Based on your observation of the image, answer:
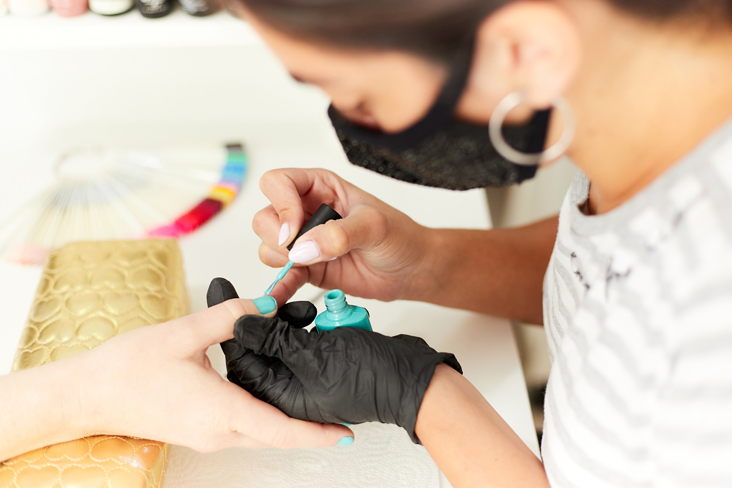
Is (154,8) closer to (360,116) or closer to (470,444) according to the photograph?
(360,116)

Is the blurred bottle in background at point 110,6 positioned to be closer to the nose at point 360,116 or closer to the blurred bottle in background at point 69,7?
the blurred bottle in background at point 69,7

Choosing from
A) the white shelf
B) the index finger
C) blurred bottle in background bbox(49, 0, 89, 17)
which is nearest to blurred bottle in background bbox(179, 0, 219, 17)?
the white shelf

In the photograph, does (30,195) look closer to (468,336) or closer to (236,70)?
(236,70)

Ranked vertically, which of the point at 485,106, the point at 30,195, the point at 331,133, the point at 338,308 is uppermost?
the point at 485,106

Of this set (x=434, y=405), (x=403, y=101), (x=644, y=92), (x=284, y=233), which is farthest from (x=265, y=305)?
(x=644, y=92)

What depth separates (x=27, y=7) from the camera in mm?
862

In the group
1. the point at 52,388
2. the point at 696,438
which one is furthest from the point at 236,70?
the point at 696,438

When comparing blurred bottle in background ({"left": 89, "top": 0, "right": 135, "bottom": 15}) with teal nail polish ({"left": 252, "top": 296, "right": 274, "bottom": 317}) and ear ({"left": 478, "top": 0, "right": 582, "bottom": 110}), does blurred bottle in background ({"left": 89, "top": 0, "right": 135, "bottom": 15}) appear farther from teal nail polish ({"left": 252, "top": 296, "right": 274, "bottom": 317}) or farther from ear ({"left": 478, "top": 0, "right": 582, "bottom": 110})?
ear ({"left": 478, "top": 0, "right": 582, "bottom": 110})

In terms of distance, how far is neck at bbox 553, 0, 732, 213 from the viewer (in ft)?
1.31

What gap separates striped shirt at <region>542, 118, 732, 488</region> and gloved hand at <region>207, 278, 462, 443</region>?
14 centimetres

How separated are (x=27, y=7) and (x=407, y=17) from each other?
0.73 meters

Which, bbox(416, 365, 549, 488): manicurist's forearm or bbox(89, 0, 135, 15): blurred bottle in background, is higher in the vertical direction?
bbox(89, 0, 135, 15): blurred bottle in background

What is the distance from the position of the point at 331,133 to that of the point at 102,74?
46 cm

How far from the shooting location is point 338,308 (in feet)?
2.19
